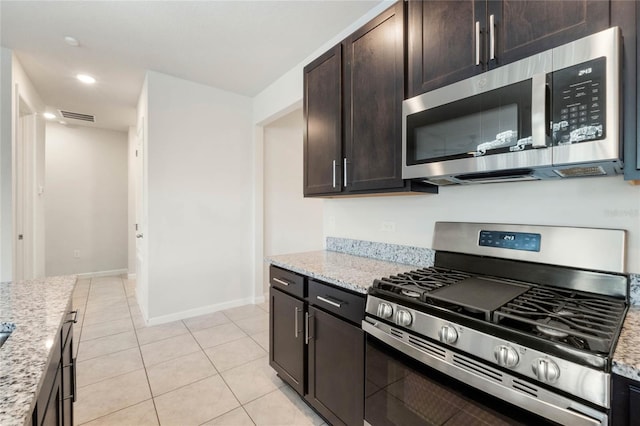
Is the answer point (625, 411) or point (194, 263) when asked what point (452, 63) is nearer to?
point (625, 411)

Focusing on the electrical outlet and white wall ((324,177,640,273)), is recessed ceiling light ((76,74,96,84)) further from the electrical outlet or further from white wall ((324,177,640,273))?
the electrical outlet

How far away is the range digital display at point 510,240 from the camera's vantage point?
1338 millimetres

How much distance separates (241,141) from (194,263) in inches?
64.4

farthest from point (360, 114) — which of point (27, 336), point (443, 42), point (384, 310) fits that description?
point (27, 336)

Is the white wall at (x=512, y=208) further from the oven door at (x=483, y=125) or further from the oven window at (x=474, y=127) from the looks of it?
the oven window at (x=474, y=127)

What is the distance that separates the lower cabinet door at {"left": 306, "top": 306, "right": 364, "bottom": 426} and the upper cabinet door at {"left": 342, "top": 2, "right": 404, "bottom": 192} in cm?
83

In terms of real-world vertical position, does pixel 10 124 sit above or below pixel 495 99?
above

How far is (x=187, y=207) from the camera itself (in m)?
3.43

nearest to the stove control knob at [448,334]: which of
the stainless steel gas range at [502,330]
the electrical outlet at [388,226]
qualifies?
the stainless steel gas range at [502,330]

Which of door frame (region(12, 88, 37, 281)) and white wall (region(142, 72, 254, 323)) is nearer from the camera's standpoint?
door frame (region(12, 88, 37, 281))

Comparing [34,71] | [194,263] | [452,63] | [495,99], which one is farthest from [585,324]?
[34,71]

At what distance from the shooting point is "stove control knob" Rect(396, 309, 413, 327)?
1126mm

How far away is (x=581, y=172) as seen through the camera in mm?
1147

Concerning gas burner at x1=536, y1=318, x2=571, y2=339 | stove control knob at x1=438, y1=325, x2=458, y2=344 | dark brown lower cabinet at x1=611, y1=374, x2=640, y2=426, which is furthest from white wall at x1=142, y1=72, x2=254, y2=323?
dark brown lower cabinet at x1=611, y1=374, x2=640, y2=426
